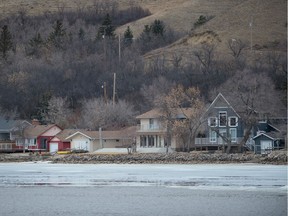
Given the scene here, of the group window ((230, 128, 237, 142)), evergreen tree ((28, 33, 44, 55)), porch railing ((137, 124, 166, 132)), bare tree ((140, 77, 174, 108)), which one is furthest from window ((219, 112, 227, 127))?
evergreen tree ((28, 33, 44, 55))

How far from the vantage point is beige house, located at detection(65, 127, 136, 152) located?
8831 centimetres

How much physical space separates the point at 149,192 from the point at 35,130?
56627mm

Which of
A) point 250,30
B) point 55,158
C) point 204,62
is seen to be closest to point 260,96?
point 55,158

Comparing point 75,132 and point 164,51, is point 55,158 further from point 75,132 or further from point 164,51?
point 164,51

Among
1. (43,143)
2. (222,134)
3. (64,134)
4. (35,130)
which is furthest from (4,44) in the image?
(222,134)

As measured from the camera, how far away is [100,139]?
88062mm

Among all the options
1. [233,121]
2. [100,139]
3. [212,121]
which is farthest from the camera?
[100,139]

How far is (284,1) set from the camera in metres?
168

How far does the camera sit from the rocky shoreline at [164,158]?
6431cm

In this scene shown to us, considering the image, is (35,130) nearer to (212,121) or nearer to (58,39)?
(212,121)

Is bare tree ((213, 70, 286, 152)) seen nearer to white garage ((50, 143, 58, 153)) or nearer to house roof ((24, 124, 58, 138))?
white garage ((50, 143, 58, 153))

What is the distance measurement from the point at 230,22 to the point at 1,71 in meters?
53.8

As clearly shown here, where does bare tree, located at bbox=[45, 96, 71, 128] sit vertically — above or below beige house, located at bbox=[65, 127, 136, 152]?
above

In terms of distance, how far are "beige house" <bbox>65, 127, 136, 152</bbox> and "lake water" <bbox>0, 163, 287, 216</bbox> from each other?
3240 cm
